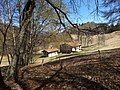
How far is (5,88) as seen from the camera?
11.4 m

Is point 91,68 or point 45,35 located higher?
point 45,35

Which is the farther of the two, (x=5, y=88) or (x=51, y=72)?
(x=51, y=72)

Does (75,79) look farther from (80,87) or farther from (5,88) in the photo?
(5,88)

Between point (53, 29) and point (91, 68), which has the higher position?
point (53, 29)

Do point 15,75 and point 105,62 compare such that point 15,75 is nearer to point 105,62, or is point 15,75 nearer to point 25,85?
point 25,85

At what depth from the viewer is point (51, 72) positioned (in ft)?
48.0

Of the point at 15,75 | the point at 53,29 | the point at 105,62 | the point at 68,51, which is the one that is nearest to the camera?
the point at 15,75

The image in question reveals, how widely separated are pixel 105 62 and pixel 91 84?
4746 mm

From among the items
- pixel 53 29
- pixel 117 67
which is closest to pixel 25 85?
pixel 117 67

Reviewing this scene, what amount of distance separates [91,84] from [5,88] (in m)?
3.82

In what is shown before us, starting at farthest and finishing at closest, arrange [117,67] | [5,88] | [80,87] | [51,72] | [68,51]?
1. [68,51]
2. [117,67]
3. [51,72]
4. [80,87]
5. [5,88]

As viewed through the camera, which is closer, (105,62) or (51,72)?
(51,72)

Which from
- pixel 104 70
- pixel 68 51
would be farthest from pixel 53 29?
pixel 68 51

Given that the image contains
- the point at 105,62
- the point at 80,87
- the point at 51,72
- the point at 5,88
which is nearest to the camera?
the point at 5,88
